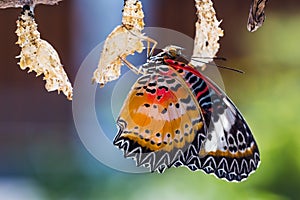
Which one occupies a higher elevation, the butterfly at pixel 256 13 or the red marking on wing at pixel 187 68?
the butterfly at pixel 256 13

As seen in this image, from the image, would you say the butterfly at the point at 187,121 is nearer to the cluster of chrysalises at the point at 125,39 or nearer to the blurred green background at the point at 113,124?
the cluster of chrysalises at the point at 125,39

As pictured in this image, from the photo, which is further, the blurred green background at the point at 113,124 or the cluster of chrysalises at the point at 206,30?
the blurred green background at the point at 113,124


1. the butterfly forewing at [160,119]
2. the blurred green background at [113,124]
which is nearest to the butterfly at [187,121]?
the butterfly forewing at [160,119]

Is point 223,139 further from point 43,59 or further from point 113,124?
point 113,124

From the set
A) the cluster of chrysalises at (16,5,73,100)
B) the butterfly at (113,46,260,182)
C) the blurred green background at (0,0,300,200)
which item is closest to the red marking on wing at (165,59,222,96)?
the butterfly at (113,46,260,182)

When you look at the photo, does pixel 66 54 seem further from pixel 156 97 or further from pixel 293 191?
pixel 156 97

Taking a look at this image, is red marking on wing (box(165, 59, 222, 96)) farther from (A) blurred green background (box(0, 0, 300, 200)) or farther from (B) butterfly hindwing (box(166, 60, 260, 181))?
(A) blurred green background (box(0, 0, 300, 200))

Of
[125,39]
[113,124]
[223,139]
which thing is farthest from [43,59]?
[113,124]
